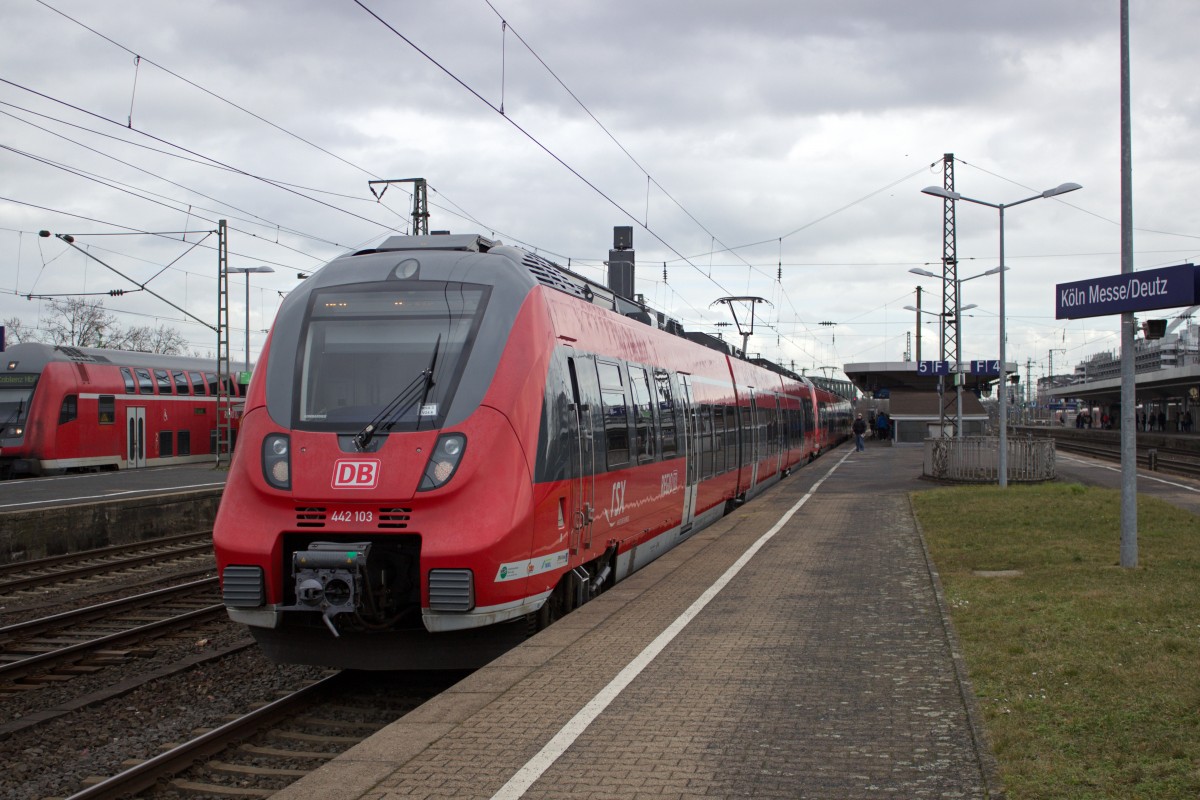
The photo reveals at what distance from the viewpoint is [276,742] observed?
7406 millimetres

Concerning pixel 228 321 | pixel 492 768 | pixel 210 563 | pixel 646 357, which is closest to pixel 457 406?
pixel 492 768

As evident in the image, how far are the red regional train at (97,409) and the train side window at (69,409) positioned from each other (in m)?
0.03

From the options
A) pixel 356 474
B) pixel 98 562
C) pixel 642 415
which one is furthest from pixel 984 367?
pixel 356 474

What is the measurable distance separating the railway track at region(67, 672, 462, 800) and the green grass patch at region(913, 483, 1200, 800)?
429 cm

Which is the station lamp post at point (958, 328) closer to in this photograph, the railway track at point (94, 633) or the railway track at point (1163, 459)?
the railway track at point (1163, 459)

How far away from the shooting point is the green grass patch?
5.47 meters

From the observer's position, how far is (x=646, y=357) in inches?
515

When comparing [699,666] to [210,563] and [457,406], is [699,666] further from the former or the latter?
[210,563]

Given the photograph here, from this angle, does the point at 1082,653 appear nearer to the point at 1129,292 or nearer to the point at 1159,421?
the point at 1129,292

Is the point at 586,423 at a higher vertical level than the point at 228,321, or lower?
lower

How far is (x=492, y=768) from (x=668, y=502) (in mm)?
8193

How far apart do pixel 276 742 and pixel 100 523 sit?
1428 cm

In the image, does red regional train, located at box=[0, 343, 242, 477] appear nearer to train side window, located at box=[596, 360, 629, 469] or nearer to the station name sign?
train side window, located at box=[596, 360, 629, 469]

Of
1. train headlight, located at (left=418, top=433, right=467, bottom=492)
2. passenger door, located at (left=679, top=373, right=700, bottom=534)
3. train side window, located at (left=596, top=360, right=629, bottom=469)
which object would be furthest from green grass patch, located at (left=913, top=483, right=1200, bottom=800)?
train headlight, located at (left=418, top=433, right=467, bottom=492)
